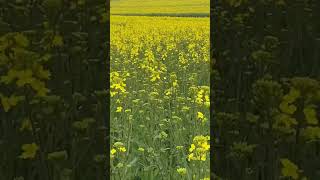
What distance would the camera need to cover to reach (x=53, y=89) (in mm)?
2004

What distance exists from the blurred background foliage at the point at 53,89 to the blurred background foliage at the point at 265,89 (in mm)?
591

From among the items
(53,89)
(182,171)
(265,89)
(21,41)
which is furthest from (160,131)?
(21,41)

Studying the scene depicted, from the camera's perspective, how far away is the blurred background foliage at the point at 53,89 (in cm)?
182

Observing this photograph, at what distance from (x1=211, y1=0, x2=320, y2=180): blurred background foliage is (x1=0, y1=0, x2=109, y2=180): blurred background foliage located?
1.94ft

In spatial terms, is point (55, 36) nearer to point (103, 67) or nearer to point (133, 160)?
point (103, 67)

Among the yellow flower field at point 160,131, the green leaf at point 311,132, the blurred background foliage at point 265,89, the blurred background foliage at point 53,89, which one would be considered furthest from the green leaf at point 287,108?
the yellow flower field at point 160,131

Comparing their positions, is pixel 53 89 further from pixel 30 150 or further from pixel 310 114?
pixel 310 114

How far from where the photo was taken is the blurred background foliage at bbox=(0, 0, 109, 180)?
1.82 meters

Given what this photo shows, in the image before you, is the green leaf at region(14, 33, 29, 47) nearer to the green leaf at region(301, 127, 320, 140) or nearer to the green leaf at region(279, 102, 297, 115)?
the green leaf at region(279, 102, 297, 115)

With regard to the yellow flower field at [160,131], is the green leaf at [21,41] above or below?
above

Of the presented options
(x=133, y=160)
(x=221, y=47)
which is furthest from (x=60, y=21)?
(x=133, y=160)

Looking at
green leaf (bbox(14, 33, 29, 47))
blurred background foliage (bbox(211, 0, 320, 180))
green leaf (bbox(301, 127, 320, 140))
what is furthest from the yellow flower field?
green leaf (bbox(14, 33, 29, 47))

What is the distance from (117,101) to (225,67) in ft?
6.70

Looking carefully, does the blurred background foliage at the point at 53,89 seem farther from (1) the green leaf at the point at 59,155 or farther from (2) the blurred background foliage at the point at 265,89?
(2) the blurred background foliage at the point at 265,89
